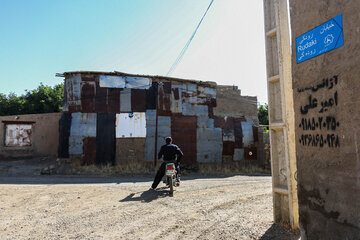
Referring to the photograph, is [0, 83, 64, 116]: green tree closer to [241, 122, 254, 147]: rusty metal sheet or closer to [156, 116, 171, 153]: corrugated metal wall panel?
[156, 116, 171, 153]: corrugated metal wall panel

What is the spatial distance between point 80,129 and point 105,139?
5.00ft

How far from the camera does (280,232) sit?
418cm

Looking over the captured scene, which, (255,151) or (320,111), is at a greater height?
(320,111)

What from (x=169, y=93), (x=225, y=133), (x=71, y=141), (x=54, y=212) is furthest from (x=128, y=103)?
(x=54, y=212)

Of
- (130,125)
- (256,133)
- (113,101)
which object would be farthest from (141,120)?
(256,133)

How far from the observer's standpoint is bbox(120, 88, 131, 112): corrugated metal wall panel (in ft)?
50.7

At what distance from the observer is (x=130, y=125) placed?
15320mm

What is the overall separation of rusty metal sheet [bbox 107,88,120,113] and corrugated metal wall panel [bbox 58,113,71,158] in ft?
7.84

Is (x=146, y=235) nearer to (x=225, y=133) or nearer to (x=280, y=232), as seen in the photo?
(x=280, y=232)

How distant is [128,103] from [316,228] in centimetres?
1327

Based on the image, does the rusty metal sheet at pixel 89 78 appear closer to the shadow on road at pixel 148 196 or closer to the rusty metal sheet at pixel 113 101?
the rusty metal sheet at pixel 113 101

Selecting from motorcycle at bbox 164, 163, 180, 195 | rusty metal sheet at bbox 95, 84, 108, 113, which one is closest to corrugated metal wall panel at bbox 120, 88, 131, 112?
rusty metal sheet at bbox 95, 84, 108, 113

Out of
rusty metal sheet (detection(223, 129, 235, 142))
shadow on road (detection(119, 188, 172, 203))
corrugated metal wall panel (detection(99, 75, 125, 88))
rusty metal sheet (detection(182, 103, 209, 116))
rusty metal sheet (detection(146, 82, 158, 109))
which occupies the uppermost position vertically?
corrugated metal wall panel (detection(99, 75, 125, 88))

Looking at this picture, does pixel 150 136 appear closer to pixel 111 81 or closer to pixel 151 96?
pixel 151 96
